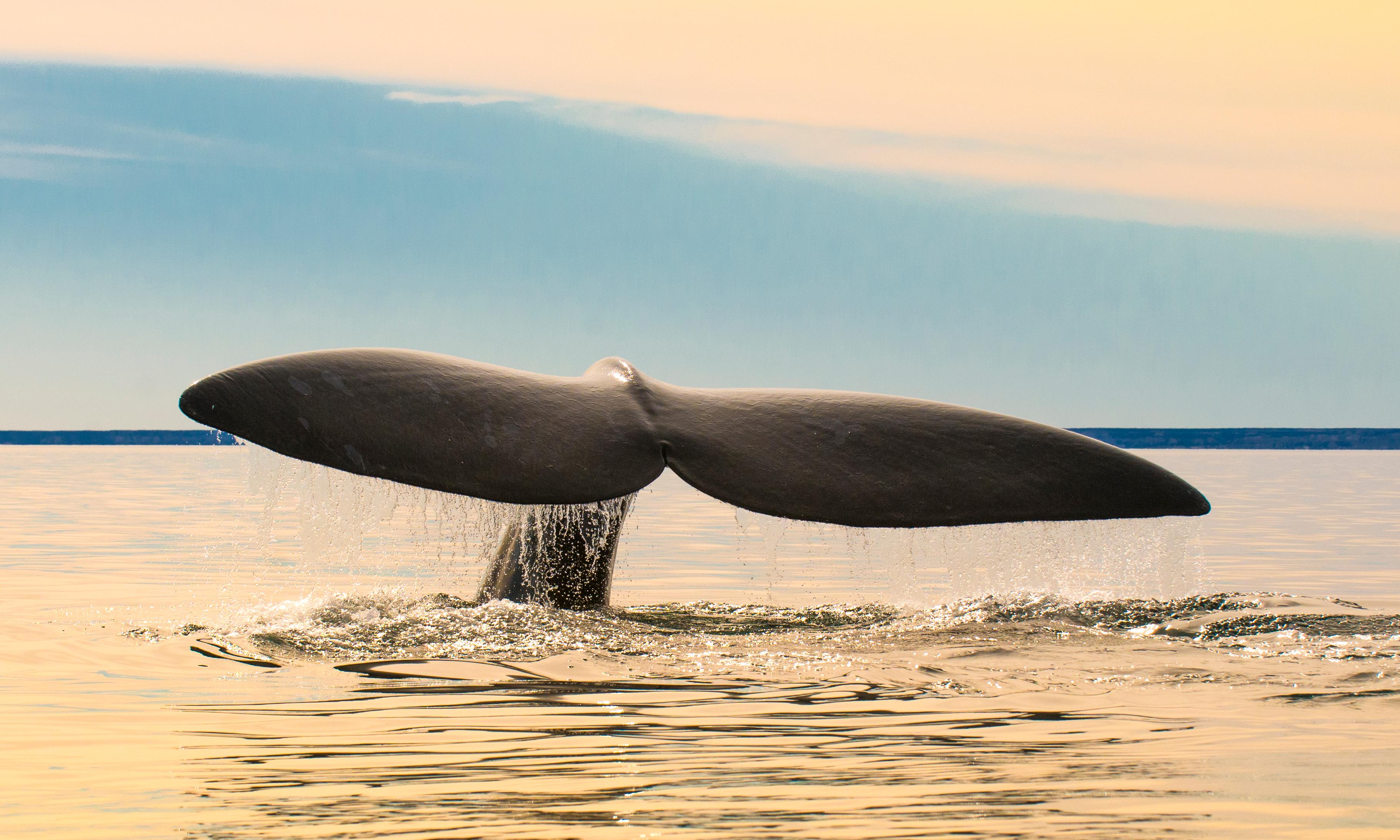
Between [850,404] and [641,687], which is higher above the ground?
[850,404]

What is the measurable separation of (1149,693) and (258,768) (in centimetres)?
333

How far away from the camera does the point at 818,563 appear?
15.1 metres

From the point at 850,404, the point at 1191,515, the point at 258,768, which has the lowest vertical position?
the point at 258,768

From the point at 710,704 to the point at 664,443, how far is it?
1056 mm

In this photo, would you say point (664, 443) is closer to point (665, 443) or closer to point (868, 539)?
point (665, 443)

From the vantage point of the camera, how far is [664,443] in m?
5.82

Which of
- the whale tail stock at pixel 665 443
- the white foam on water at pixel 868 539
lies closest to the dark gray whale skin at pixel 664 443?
the whale tail stock at pixel 665 443

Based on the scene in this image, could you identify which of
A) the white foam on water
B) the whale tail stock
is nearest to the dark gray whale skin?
the whale tail stock

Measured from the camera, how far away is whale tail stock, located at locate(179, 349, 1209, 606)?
538cm

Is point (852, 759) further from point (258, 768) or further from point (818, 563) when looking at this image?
point (818, 563)

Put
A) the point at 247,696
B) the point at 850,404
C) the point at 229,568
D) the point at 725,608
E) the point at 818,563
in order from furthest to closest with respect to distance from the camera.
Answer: the point at 818,563, the point at 229,568, the point at 725,608, the point at 850,404, the point at 247,696

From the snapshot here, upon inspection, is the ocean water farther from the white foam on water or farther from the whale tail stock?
the whale tail stock

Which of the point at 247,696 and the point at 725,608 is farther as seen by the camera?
the point at 725,608

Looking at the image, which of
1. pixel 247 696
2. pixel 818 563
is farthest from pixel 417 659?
pixel 818 563
